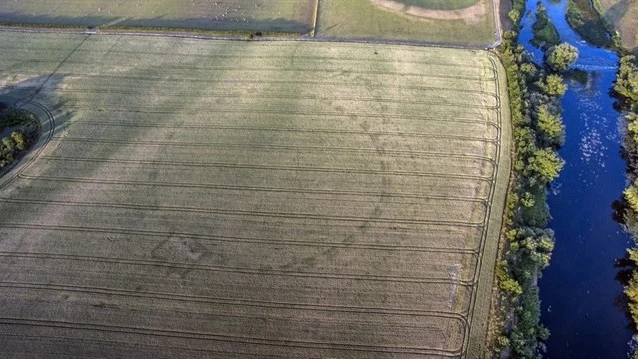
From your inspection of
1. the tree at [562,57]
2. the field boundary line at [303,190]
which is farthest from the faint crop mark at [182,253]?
the tree at [562,57]

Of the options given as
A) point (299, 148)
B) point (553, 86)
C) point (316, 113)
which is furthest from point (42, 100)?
point (553, 86)

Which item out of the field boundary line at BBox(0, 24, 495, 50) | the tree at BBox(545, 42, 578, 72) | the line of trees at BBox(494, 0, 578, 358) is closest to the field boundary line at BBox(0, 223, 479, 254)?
the line of trees at BBox(494, 0, 578, 358)

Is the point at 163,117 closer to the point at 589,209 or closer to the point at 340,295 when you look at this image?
the point at 340,295

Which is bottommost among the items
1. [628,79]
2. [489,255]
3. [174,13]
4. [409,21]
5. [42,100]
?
[489,255]

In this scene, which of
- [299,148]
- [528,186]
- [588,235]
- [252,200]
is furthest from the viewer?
[299,148]

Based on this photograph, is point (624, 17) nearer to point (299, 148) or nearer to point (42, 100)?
point (299, 148)

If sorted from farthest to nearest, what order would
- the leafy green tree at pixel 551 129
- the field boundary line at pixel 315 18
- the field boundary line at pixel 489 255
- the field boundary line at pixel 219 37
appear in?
the field boundary line at pixel 315 18 < the field boundary line at pixel 219 37 < the leafy green tree at pixel 551 129 < the field boundary line at pixel 489 255

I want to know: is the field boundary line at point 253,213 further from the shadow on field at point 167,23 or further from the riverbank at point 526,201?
the shadow on field at point 167,23
